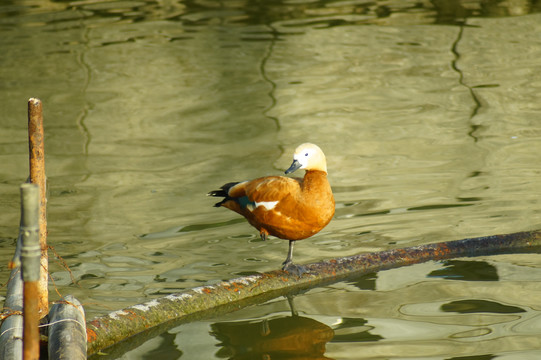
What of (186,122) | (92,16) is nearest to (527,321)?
(186,122)

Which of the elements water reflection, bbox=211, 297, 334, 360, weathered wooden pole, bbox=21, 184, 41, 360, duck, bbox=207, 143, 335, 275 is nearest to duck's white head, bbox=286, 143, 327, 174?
duck, bbox=207, 143, 335, 275

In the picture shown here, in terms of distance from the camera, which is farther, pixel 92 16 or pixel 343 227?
pixel 92 16

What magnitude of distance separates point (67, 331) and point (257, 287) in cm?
136

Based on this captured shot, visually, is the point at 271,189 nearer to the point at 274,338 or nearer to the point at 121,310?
the point at 274,338

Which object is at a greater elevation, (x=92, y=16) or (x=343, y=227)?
(x=92, y=16)

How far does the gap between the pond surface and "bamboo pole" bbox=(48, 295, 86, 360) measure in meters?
0.52

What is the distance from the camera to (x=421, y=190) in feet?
23.4

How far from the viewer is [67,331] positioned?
367 cm

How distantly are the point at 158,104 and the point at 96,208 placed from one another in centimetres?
374

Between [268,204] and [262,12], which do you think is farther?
[262,12]

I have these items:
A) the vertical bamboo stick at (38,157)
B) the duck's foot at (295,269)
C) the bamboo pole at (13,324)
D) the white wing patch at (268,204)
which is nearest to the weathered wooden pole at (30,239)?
the bamboo pole at (13,324)

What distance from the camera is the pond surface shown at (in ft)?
15.5

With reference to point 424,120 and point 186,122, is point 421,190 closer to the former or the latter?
point 424,120

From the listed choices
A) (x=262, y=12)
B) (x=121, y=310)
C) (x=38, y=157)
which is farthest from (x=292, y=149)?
(x=262, y=12)
